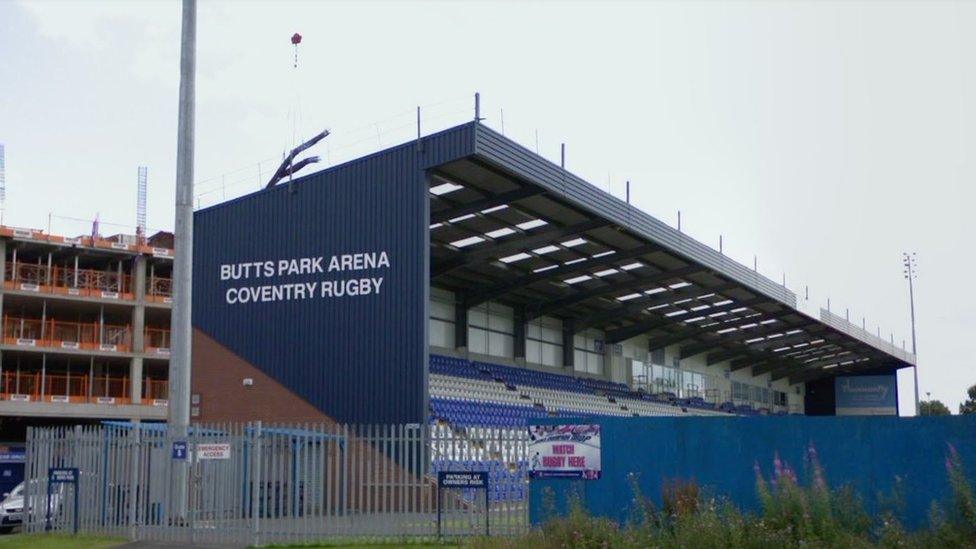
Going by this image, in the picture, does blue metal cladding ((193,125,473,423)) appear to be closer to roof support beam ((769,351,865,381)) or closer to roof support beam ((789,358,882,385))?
roof support beam ((769,351,865,381))

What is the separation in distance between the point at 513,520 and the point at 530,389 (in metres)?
26.9

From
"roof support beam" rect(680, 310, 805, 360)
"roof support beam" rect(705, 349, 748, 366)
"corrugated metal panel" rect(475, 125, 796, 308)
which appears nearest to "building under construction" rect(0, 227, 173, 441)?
"roof support beam" rect(680, 310, 805, 360)

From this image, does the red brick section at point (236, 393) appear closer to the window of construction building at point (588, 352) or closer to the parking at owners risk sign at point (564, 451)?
the parking at owners risk sign at point (564, 451)

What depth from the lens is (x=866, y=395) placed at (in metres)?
85.3

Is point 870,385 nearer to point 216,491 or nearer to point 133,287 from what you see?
point 133,287

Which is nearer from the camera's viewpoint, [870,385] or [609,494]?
[609,494]

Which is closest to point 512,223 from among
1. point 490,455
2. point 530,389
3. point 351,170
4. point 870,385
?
point 351,170

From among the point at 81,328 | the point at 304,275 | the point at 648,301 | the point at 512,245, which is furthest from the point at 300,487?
the point at 81,328

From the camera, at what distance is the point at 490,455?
2195 centimetres

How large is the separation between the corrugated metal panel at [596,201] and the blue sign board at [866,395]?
37316mm

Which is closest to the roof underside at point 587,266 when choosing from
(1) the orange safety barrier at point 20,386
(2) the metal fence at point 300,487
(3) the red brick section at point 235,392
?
(3) the red brick section at point 235,392

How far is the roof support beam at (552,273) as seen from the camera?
141 feet

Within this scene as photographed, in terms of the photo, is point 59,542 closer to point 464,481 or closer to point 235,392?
point 464,481

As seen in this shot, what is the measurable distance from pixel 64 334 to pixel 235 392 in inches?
1145
